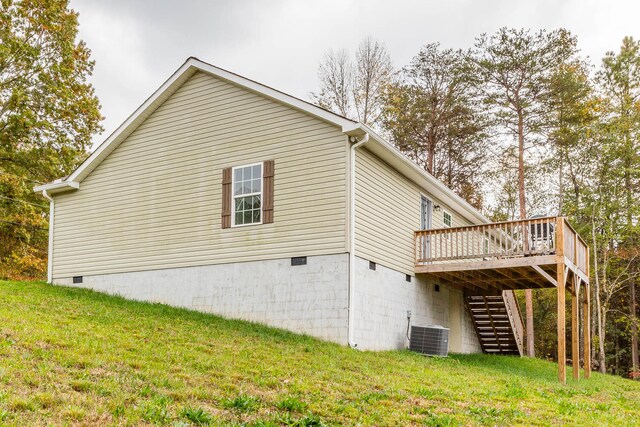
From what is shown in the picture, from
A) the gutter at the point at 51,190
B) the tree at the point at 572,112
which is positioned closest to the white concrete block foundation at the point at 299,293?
the gutter at the point at 51,190

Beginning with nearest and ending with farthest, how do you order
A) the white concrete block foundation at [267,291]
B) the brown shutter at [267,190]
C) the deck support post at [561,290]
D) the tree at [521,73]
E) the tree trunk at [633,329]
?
the white concrete block foundation at [267,291] < the deck support post at [561,290] < the brown shutter at [267,190] < the tree at [521,73] < the tree trunk at [633,329]

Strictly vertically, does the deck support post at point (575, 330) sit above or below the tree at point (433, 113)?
below

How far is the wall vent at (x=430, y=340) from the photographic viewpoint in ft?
46.7

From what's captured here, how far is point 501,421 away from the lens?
24.0 feet

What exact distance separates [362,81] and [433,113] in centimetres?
377

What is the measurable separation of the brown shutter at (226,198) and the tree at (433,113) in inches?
631

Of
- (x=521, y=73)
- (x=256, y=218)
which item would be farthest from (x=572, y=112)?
(x=256, y=218)

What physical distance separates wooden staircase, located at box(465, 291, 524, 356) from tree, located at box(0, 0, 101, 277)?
16.4 metres

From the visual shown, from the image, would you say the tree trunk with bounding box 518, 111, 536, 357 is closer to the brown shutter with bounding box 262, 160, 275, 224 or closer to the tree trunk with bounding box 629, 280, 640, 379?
the tree trunk with bounding box 629, 280, 640, 379

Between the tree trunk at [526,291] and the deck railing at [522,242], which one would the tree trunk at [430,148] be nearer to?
the tree trunk at [526,291]

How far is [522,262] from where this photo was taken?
13805 mm

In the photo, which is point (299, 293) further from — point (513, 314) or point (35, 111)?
point (35, 111)

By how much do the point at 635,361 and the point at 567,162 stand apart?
379 inches

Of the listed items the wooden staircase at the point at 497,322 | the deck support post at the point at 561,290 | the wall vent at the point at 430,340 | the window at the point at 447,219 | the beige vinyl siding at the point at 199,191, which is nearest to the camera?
the deck support post at the point at 561,290
